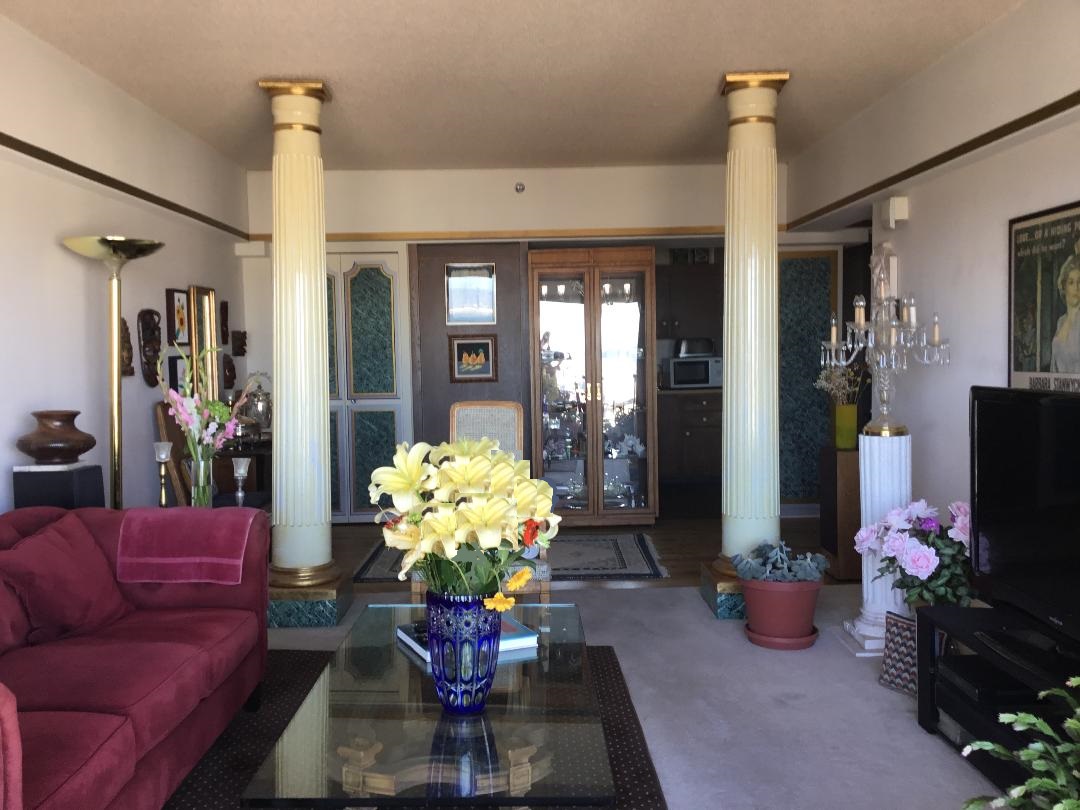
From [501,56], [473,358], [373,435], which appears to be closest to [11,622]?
[501,56]

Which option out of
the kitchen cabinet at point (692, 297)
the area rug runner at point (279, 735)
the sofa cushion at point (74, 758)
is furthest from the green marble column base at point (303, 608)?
the kitchen cabinet at point (692, 297)

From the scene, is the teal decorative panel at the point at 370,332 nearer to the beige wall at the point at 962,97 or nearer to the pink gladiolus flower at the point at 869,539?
the beige wall at the point at 962,97

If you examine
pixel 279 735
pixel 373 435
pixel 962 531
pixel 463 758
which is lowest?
pixel 279 735

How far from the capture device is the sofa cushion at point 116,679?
2238 mm

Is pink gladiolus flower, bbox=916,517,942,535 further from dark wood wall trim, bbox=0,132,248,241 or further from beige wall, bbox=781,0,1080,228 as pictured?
dark wood wall trim, bbox=0,132,248,241

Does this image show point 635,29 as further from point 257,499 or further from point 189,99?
point 257,499

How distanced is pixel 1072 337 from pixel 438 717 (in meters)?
2.76

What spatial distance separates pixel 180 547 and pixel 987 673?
2807mm

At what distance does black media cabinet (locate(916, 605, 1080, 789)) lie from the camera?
2.43 meters

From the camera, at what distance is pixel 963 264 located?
411 cm

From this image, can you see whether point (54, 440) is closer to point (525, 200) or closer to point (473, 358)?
point (473, 358)

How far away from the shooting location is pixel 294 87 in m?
4.25

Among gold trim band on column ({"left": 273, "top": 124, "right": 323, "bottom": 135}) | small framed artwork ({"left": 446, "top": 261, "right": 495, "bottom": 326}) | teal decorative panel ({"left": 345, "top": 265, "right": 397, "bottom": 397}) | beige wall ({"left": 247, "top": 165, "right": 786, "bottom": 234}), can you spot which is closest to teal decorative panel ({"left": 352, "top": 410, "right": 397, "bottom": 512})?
teal decorative panel ({"left": 345, "top": 265, "right": 397, "bottom": 397})

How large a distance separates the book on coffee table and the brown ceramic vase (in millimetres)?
1803
